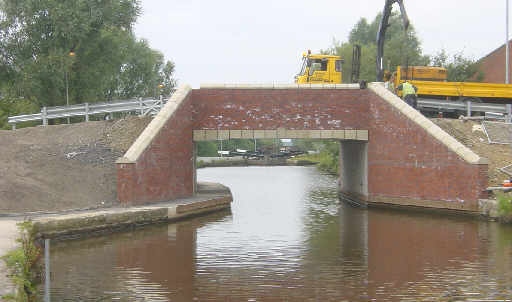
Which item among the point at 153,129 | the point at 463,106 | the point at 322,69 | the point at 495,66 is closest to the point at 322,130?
the point at 322,69

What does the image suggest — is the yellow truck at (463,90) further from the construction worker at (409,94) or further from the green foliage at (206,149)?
the green foliage at (206,149)

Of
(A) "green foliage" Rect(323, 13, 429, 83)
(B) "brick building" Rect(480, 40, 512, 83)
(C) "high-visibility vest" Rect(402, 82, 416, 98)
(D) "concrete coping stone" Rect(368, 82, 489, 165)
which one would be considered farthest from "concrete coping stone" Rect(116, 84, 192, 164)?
(B) "brick building" Rect(480, 40, 512, 83)

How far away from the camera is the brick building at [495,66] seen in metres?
45.6

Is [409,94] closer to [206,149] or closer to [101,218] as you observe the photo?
[101,218]

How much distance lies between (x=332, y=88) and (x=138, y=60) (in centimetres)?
2775

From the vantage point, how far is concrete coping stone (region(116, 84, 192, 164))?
62.6 ft

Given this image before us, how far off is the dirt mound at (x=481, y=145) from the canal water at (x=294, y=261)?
2.68 metres

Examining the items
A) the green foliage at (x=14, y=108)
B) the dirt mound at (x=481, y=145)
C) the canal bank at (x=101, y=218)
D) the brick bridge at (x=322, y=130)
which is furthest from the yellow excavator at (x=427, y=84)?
the green foliage at (x=14, y=108)

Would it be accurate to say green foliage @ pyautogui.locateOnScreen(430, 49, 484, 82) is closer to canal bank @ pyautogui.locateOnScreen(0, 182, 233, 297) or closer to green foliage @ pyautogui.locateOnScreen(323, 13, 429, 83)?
green foliage @ pyautogui.locateOnScreen(323, 13, 429, 83)

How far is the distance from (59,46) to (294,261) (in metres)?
25.7

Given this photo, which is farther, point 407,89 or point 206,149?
point 206,149

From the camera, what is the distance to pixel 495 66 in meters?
46.9

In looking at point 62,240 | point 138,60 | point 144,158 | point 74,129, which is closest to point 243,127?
point 144,158

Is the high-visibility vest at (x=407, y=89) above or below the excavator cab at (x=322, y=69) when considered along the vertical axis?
below
